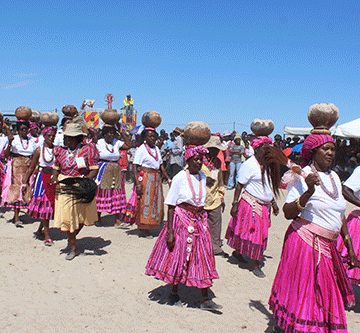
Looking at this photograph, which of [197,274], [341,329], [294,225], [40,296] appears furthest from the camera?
[40,296]

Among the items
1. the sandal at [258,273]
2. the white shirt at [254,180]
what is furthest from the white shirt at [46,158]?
the sandal at [258,273]

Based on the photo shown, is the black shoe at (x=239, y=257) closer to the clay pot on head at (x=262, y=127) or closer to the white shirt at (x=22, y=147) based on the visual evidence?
the clay pot on head at (x=262, y=127)

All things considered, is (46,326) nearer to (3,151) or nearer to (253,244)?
(253,244)

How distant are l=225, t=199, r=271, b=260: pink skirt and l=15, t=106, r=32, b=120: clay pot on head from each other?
5098 mm

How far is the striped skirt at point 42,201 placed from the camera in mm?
5961

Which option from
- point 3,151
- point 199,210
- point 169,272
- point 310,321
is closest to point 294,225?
point 310,321

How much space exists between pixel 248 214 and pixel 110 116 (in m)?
3.60

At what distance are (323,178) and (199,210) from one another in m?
1.39

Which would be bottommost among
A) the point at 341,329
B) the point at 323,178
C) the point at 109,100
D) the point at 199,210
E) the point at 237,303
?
the point at 237,303

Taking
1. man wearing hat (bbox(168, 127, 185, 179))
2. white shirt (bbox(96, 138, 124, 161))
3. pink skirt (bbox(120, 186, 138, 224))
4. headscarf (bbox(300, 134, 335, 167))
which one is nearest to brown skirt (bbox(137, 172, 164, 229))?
pink skirt (bbox(120, 186, 138, 224))

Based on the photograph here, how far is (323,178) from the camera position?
2977 mm

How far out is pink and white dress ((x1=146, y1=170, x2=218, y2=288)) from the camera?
375cm

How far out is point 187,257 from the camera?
373 centimetres

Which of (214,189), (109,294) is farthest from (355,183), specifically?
(109,294)
